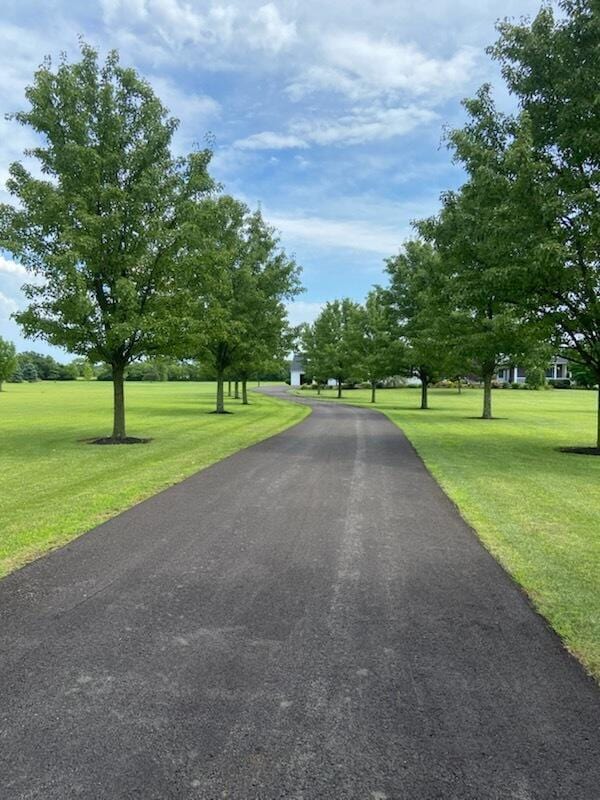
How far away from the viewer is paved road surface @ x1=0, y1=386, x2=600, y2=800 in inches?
97.7

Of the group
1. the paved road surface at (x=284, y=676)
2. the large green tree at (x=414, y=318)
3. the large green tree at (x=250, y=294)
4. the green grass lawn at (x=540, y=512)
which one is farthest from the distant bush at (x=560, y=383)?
the paved road surface at (x=284, y=676)

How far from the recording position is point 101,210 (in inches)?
565

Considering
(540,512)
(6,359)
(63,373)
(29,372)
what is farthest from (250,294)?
(63,373)

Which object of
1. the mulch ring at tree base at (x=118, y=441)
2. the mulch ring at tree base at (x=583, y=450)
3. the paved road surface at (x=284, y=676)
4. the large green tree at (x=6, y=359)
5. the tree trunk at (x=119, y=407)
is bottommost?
the mulch ring at tree base at (x=118, y=441)

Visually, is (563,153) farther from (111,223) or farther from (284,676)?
(284,676)

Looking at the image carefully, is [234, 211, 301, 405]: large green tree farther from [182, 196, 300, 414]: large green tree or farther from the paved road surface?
the paved road surface

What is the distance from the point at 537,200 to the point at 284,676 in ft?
36.3

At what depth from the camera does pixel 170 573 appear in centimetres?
497

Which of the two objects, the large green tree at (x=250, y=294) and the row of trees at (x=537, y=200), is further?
the large green tree at (x=250, y=294)

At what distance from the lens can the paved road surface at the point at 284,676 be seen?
2.48m

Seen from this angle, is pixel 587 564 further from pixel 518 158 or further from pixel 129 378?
pixel 129 378

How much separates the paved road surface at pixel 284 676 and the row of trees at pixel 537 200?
809 cm

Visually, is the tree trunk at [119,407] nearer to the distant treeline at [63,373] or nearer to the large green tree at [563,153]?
the large green tree at [563,153]

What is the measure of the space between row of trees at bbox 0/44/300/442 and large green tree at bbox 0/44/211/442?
0.09ft
